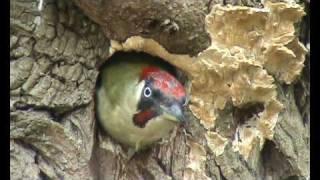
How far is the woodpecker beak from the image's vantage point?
2109 mm

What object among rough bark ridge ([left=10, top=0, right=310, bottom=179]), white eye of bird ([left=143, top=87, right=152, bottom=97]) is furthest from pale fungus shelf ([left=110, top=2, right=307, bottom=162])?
white eye of bird ([left=143, top=87, right=152, bottom=97])

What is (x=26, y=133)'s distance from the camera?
2010 mm

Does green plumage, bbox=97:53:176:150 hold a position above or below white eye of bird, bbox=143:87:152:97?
below

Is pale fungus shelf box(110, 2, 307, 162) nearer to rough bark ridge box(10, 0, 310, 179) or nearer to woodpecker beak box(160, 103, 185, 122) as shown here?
rough bark ridge box(10, 0, 310, 179)

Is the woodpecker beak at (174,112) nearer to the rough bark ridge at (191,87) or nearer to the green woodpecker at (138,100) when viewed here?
the green woodpecker at (138,100)

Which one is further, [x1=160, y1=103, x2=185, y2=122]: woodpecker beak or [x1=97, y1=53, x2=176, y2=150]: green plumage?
[x1=97, y1=53, x2=176, y2=150]: green plumage

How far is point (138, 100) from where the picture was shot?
2.23 meters

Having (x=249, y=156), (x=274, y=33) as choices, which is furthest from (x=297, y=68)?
(x=249, y=156)

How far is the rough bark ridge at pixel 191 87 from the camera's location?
2.04 m

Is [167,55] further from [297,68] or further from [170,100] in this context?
[297,68]

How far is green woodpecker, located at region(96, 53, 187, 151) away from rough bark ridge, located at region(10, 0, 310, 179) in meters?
0.06

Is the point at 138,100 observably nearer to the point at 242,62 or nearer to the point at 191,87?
the point at 191,87

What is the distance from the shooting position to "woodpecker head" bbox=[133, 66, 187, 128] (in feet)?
6.94

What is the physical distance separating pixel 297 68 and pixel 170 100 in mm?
487
